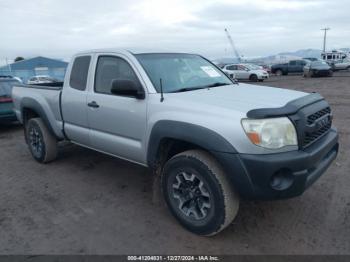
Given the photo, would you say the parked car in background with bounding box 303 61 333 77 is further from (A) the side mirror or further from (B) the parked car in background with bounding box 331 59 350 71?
(A) the side mirror

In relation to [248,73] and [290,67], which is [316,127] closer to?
[248,73]

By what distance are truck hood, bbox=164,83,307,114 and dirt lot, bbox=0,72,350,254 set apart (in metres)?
1.28

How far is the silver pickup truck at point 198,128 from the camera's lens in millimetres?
2748

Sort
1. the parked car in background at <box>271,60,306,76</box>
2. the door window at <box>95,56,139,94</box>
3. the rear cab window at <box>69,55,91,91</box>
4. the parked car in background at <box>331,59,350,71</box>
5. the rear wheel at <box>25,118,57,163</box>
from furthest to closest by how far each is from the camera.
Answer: the parked car in background at <box>331,59,350,71</box>, the parked car in background at <box>271,60,306,76</box>, the rear wheel at <box>25,118,57,163</box>, the rear cab window at <box>69,55,91,91</box>, the door window at <box>95,56,139,94</box>

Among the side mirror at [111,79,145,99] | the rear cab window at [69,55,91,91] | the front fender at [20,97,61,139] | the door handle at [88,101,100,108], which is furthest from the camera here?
the front fender at [20,97,61,139]

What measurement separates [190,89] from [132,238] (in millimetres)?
1708

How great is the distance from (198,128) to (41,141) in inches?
134

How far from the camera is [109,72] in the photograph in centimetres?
411

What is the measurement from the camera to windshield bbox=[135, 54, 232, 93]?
365 centimetres

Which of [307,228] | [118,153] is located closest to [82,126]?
[118,153]

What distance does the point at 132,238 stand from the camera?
125 inches

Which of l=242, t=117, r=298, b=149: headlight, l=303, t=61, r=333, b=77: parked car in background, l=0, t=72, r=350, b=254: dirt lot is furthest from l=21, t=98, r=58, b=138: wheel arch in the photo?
l=303, t=61, r=333, b=77: parked car in background

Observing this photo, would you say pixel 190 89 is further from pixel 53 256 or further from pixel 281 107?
pixel 53 256

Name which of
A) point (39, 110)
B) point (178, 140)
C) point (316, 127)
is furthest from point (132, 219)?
point (39, 110)
